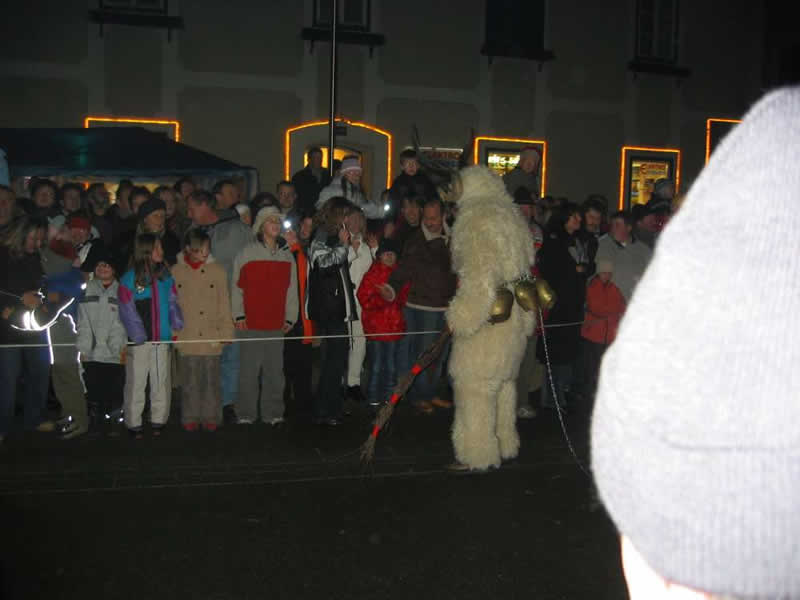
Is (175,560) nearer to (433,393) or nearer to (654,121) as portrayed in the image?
(433,393)

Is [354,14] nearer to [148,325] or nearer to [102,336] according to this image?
[148,325]

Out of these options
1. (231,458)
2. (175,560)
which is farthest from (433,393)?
(175,560)

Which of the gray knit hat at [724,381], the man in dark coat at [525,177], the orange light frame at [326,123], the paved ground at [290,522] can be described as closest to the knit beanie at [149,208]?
the paved ground at [290,522]

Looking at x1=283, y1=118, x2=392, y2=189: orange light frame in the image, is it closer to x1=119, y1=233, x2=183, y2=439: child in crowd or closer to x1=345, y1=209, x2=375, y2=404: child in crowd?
x1=345, y1=209, x2=375, y2=404: child in crowd

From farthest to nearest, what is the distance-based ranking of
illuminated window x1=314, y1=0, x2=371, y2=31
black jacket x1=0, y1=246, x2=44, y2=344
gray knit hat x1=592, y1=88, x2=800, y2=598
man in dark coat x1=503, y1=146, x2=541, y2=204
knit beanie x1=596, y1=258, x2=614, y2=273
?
illuminated window x1=314, y1=0, x2=371, y2=31
man in dark coat x1=503, y1=146, x2=541, y2=204
knit beanie x1=596, y1=258, x2=614, y2=273
black jacket x1=0, y1=246, x2=44, y2=344
gray knit hat x1=592, y1=88, x2=800, y2=598

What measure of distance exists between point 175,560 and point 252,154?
1098 cm

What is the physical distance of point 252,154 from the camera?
14.6 metres

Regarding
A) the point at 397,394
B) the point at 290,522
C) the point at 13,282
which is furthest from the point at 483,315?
the point at 13,282

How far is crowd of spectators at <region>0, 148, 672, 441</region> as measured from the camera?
274 inches

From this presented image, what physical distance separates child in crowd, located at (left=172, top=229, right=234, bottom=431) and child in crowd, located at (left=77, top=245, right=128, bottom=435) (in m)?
0.52

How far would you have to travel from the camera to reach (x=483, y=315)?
18.6 ft

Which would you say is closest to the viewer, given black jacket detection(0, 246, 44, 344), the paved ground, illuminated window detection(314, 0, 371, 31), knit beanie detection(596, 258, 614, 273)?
the paved ground

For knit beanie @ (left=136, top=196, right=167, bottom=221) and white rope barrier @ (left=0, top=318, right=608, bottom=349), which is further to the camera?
knit beanie @ (left=136, top=196, right=167, bottom=221)

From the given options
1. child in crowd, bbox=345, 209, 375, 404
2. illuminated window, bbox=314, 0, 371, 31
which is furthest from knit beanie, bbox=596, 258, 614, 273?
illuminated window, bbox=314, 0, 371, 31
